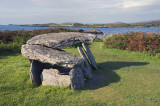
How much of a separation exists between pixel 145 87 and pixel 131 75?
171cm

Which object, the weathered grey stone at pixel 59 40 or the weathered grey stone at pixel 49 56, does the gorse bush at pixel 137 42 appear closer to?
the weathered grey stone at pixel 59 40

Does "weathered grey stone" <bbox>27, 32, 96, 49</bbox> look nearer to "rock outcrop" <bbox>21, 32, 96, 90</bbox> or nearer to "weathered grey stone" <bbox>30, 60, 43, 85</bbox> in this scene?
"rock outcrop" <bbox>21, 32, 96, 90</bbox>

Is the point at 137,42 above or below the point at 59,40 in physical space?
below

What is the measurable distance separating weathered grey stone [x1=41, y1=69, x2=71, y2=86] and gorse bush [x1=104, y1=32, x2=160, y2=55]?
1063 centimetres

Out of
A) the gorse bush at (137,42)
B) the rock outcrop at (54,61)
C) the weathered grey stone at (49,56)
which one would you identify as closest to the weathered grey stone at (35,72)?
the rock outcrop at (54,61)

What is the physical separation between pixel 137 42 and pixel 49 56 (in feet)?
38.9

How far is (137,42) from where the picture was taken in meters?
17.4

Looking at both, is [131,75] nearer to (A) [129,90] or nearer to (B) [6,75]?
(A) [129,90]

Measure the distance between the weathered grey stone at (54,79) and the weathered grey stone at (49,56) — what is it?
586mm

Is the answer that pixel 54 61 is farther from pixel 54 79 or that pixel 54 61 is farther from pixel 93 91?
pixel 93 91

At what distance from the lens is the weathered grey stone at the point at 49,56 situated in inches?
315

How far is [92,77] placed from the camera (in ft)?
32.0

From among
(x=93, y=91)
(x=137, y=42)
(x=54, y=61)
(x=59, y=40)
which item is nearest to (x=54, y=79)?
(x=54, y=61)

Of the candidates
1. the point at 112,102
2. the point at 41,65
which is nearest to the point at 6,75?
the point at 41,65
